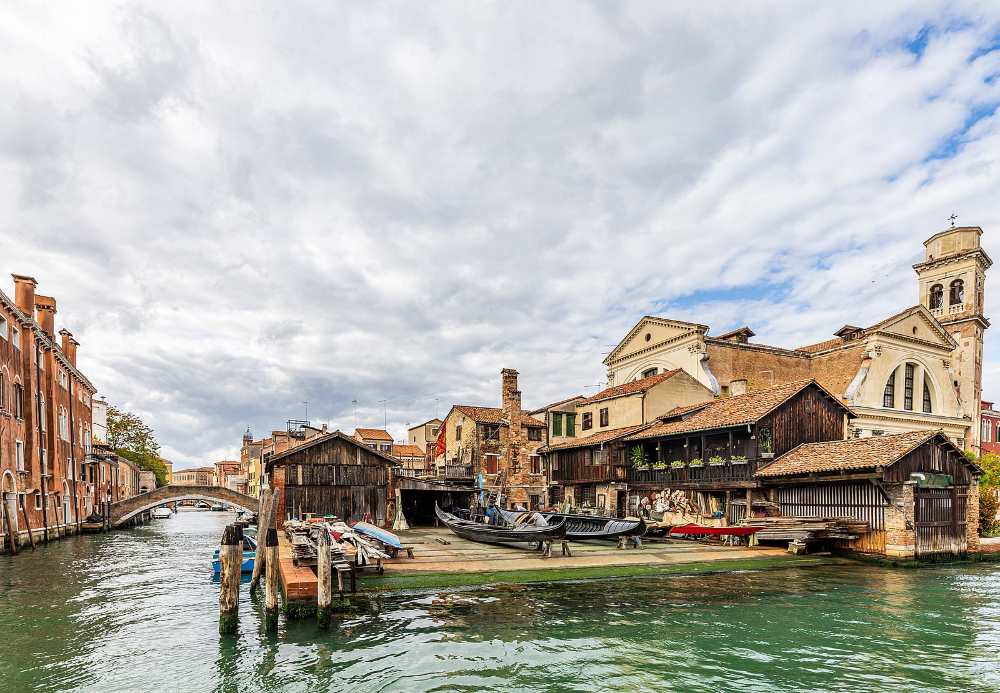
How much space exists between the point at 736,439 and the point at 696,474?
2771mm

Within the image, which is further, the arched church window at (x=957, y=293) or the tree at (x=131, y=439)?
the tree at (x=131, y=439)

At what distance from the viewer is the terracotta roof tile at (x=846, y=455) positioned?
21109 mm

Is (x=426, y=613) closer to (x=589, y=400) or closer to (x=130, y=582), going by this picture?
(x=130, y=582)

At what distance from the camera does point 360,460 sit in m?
30.3

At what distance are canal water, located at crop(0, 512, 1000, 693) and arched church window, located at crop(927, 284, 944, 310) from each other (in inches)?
1295

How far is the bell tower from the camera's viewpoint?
42125mm

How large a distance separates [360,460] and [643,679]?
22.3m

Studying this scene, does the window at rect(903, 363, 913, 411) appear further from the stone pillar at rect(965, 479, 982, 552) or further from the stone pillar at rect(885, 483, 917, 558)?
the stone pillar at rect(885, 483, 917, 558)

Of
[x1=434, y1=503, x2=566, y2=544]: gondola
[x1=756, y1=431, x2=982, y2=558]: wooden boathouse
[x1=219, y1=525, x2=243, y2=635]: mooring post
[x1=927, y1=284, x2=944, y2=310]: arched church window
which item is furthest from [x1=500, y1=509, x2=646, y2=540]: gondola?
[x1=927, y1=284, x2=944, y2=310]: arched church window

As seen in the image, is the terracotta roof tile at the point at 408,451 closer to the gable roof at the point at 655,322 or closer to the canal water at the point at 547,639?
the gable roof at the point at 655,322

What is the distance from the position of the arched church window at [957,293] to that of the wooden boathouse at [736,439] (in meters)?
23.7

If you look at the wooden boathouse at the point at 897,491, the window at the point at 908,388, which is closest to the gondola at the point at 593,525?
the wooden boathouse at the point at 897,491

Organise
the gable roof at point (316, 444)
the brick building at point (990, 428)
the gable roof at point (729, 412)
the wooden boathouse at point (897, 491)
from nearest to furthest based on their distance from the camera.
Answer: the wooden boathouse at point (897, 491)
the gable roof at point (729, 412)
the gable roof at point (316, 444)
the brick building at point (990, 428)

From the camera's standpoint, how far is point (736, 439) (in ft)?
87.2
